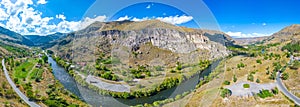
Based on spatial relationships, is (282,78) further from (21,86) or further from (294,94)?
(21,86)

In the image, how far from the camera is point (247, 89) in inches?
423

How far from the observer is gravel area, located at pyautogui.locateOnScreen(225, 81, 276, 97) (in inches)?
395

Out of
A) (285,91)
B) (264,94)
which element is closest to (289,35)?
(285,91)

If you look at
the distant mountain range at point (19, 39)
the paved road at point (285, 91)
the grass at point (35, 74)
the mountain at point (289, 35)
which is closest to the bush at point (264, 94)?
the paved road at point (285, 91)

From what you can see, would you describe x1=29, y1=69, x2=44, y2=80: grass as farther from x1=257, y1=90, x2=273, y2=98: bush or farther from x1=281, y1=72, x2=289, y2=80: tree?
x1=281, y1=72, x2=289, y2=80: tree

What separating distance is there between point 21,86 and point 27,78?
2.36 metres

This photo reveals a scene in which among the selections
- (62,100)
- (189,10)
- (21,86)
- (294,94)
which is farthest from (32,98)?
(294,94)

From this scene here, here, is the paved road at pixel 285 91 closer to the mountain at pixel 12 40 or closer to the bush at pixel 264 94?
the bush at pixel 264 94

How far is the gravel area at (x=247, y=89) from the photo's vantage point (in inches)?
395

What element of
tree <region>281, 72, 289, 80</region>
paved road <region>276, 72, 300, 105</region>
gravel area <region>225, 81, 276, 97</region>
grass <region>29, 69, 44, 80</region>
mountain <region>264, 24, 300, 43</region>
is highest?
mountain <region>264, 24, 300, 43</region>

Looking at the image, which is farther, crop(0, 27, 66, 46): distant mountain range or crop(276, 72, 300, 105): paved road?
crop(0, 27, 66, 46): distant mountain range

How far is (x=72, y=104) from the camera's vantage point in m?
8.66

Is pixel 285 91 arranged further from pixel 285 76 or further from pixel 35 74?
pixel 35 74

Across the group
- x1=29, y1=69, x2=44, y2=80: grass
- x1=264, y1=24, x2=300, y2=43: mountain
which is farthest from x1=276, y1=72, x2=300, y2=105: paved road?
x1=264, y1=24, x2=300, y2=43: mountain
